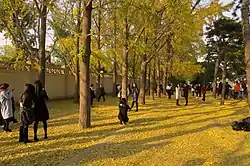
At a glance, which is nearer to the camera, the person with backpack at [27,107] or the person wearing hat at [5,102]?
the person with backpack at [27,107]

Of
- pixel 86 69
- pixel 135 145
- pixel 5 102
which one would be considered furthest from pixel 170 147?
pixel 5 102

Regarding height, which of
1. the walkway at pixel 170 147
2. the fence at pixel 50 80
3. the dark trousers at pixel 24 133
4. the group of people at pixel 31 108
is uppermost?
the fence at pixel 50 80

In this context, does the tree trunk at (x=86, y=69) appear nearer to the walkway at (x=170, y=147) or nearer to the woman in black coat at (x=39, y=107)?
the walkway at (x=170, y=147)

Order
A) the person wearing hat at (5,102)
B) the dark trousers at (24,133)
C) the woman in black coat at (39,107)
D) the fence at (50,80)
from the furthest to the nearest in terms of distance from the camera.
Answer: the fence at (50,80), the person wearing hat at (5,102), the woman in black coat at (39,107), the dark trousers at (24,133)

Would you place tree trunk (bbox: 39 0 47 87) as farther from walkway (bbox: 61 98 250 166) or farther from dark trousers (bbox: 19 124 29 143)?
dark trousers (bbox: 19 124 29 143)

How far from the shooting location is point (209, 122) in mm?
16016

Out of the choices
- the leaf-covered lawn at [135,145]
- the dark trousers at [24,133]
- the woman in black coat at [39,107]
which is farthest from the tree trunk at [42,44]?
the dark trousers at [24,133]

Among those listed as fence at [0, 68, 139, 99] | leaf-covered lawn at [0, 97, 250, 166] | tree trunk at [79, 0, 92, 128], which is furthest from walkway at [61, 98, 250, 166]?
fence at [0, 68, 139, 99]

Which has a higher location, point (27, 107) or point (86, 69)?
point (86, 69)

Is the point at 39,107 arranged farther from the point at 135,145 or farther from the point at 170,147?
the point at 170,147

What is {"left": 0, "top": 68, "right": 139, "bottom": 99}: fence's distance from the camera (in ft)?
80.4

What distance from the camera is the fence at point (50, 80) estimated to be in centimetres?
2450

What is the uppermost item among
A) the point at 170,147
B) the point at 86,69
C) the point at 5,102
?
the point at 86,69

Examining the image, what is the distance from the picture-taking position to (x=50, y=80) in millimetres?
30766
